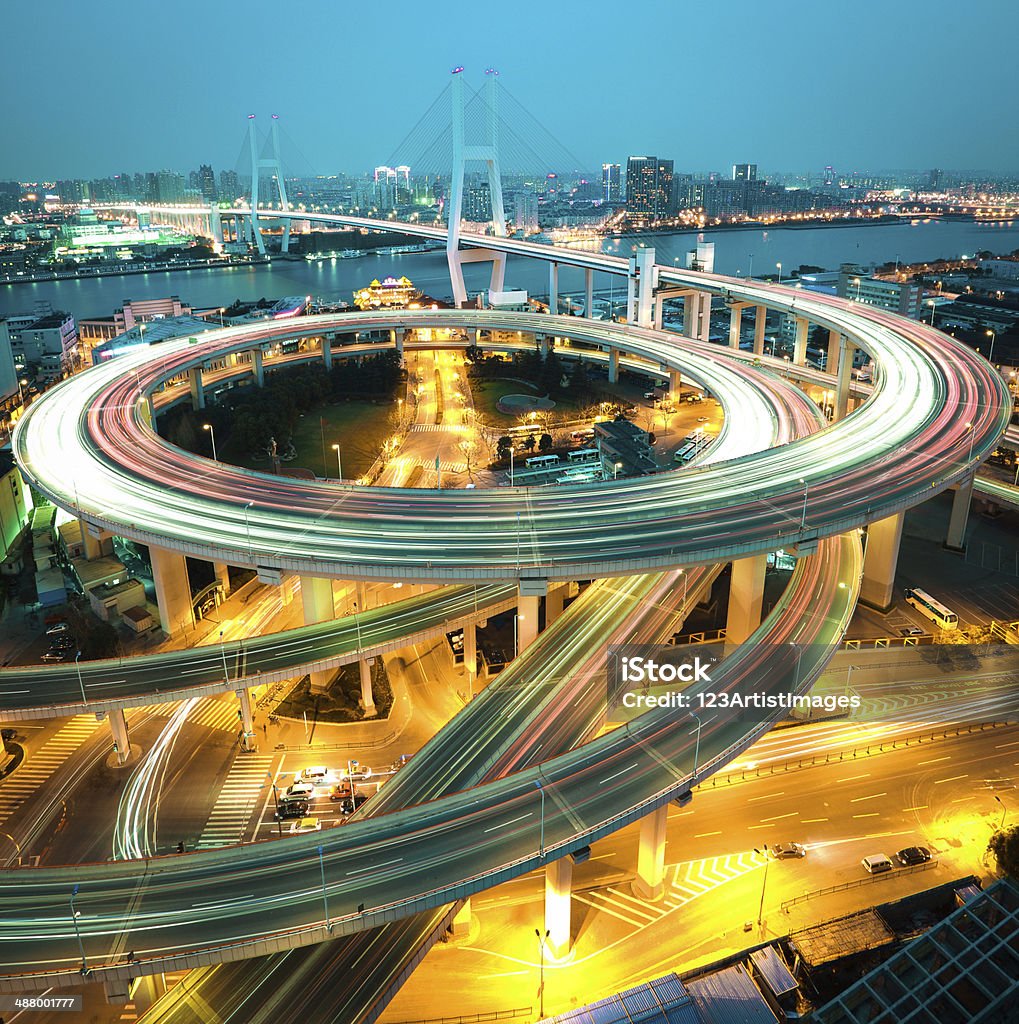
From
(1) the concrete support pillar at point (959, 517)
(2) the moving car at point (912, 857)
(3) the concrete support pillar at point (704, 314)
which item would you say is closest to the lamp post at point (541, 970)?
(2) the moving car at point (912, 857)

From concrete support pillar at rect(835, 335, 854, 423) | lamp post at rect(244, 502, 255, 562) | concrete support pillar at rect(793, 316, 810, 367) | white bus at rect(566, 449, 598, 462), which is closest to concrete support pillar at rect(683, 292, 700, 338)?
concrete support pillar at rect(793, 316, 810, 367)

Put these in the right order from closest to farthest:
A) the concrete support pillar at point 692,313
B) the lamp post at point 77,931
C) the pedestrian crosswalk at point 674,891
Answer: the lamp post at point 77,931, the pedestrian crosswalk at point 674,891, the concrete support pillar at point 692,313

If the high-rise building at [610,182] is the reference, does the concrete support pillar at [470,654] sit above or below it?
below

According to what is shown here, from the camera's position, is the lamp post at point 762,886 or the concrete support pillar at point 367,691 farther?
the concrete support pillar at point 367,691

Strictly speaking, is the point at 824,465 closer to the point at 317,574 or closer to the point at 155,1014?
the point at 317,574

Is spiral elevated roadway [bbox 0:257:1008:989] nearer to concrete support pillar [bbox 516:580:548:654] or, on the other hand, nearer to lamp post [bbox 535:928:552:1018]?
concrete support pillar [bbox 516:580:548:654]

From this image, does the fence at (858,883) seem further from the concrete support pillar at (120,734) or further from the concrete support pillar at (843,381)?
the concrete support pillar at (843,381)

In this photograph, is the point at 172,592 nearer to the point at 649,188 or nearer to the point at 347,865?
the point at 347,865

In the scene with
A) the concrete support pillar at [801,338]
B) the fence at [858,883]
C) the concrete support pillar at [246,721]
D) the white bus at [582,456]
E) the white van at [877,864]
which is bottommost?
the fence at [858,883]
